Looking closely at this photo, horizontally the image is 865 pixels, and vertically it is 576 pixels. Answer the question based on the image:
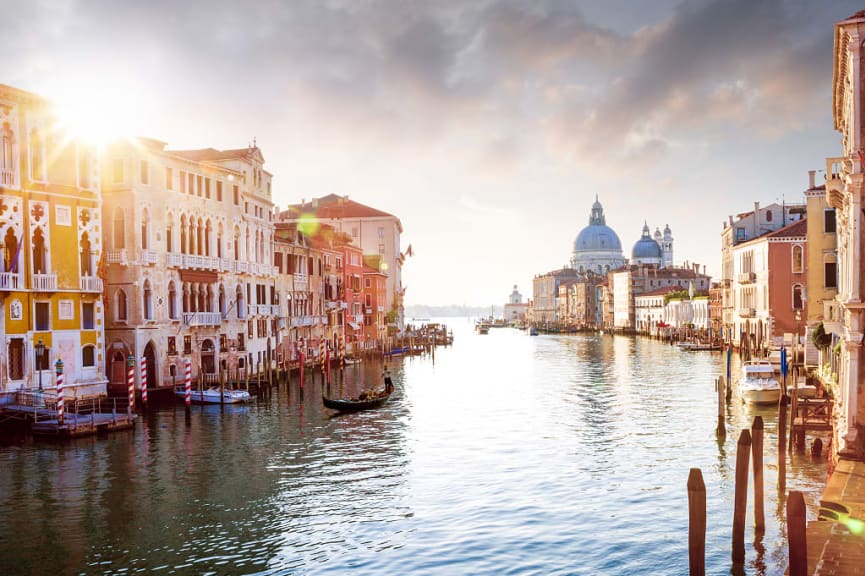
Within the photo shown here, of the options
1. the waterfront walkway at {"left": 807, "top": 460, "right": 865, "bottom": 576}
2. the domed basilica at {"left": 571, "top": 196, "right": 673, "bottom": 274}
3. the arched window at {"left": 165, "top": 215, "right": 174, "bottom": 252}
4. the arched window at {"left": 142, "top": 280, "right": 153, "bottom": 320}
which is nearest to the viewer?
the waterfront walkway at {"left": 807, "top": 460, "right": 865, "bottom": 576}

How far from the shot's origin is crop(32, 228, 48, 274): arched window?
27.2 metres

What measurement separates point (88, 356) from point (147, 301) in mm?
4592

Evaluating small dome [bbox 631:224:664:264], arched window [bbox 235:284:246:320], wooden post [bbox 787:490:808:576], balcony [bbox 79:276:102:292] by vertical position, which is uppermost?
small dome [bbox 631:224:664:264]

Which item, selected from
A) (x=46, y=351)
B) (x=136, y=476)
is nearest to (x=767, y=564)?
(x=136, y=476)

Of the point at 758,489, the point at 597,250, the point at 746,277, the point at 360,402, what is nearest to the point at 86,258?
the point at 360,402

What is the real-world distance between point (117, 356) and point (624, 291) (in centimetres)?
10267

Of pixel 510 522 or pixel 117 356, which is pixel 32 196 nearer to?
pixel 117 356

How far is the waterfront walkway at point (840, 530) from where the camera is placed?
10586 mm

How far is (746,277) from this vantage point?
6050 cm

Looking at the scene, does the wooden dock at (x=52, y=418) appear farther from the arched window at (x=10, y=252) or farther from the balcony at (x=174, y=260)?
the balcony at (x=174, y=260)

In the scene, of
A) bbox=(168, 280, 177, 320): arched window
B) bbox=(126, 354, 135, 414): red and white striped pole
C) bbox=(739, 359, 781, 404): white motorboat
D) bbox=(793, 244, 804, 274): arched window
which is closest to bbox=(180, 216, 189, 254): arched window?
bbox=(168, 280, 177, 320): arched window

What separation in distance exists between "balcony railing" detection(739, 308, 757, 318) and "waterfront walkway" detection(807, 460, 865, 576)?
47.1 metres

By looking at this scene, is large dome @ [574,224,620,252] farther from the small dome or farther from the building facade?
the building facade

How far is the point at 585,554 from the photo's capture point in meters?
Answer: 14.2
